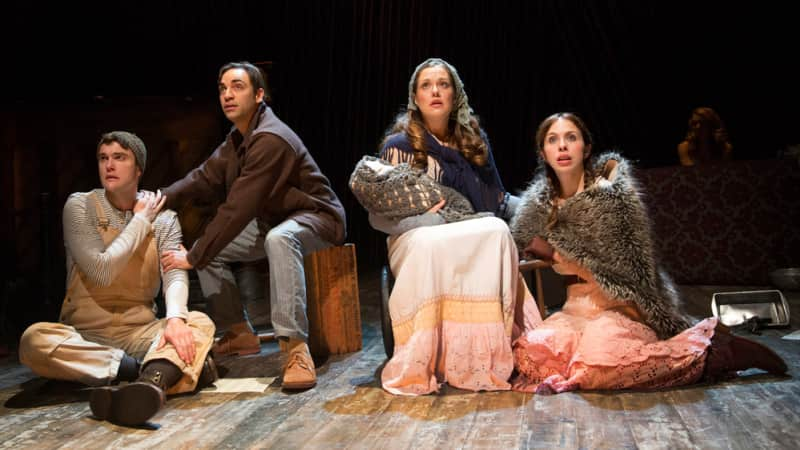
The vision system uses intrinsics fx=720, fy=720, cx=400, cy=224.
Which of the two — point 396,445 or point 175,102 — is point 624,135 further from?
point 396,445

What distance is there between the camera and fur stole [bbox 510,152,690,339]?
2549 mm

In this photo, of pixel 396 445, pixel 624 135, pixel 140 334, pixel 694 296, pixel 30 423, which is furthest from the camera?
pixel 624 135

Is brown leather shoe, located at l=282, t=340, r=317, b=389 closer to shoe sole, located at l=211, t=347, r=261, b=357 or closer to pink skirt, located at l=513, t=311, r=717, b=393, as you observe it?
shoe sole, located at l=211, t=347, r=261, b=357

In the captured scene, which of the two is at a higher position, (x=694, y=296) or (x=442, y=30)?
(x=442, y=30)

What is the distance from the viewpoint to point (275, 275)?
9.72 feet

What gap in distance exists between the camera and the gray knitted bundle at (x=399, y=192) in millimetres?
2906

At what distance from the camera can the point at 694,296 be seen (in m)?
4.67

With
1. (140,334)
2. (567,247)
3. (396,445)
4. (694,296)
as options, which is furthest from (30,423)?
(694,296)

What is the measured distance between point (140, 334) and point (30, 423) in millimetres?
563

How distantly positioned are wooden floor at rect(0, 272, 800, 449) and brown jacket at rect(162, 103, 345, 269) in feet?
2.26

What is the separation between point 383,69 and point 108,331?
3.95 meters

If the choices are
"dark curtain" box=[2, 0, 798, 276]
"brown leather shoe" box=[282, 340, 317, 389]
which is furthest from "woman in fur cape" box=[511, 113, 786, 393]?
"dark curtain" box=[2, 0, 798, 276]

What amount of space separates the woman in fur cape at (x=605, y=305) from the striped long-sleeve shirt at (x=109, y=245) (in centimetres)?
135

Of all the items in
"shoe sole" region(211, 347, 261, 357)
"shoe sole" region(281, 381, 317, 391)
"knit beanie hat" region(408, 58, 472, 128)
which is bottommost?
"shoe sole" region(281, 381, 317, 391)
